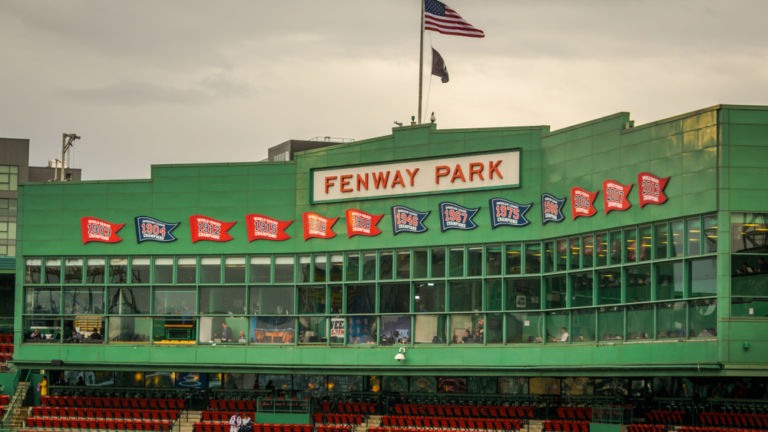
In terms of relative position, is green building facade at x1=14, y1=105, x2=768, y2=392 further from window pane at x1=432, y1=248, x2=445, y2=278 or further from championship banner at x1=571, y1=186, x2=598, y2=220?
championship banner at x1=571, y1=186, x2=598, y2=220

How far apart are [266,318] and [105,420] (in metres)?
9.64

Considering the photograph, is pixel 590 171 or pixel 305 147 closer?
pixel 590 171

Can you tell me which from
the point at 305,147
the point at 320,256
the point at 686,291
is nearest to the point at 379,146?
the point at 320,256

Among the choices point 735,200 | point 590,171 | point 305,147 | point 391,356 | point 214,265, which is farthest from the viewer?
point 305,147

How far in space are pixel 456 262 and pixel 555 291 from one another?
5014mm

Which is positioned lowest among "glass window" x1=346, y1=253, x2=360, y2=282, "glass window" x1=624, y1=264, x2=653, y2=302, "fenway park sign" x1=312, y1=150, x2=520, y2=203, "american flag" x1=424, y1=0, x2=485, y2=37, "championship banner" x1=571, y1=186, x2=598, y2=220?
"glass window" x1=624, y1=264, x2=653, y2=302

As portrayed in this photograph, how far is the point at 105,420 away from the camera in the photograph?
54.2m

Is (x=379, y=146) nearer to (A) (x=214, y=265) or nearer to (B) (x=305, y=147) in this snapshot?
(A) (x=214, y=265)

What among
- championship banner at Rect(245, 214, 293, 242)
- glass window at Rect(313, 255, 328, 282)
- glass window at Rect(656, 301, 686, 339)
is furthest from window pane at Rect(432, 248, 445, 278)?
glass window at Rect(656, 301, 686, 339)

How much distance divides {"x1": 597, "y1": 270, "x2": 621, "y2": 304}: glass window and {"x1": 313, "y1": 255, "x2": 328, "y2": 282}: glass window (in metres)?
13.7

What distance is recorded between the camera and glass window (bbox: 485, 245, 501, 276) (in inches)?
1849

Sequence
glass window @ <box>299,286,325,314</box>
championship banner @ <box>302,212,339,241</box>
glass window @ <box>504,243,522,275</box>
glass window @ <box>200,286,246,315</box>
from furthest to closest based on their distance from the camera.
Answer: glass window @ <box>200,286,246,315</box> < glass window @ <box>299,286,325,314</box> < championship banner @ <box>302,212,339,241</box> < glass window @ <box>504,243,522,275</box>

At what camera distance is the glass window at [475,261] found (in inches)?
1870

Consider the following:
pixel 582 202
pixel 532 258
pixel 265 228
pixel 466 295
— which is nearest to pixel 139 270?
pixel 265 228
